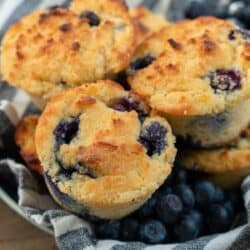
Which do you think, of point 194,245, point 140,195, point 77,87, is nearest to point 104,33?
point 77,87

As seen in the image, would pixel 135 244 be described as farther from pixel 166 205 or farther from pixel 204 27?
pixel 204 27

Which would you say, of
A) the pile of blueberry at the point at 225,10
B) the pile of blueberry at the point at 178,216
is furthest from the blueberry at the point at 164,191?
the pile of blueberry at the point at 225,10

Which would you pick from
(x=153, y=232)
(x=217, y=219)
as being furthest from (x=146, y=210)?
(x=217, y=219)

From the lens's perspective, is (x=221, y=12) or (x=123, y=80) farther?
(x=221, y=12)

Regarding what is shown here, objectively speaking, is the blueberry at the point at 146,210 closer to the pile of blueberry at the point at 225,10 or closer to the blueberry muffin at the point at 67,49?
the blueberry muffin at the point at 67,49

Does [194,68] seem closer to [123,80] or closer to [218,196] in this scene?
[123,80]
